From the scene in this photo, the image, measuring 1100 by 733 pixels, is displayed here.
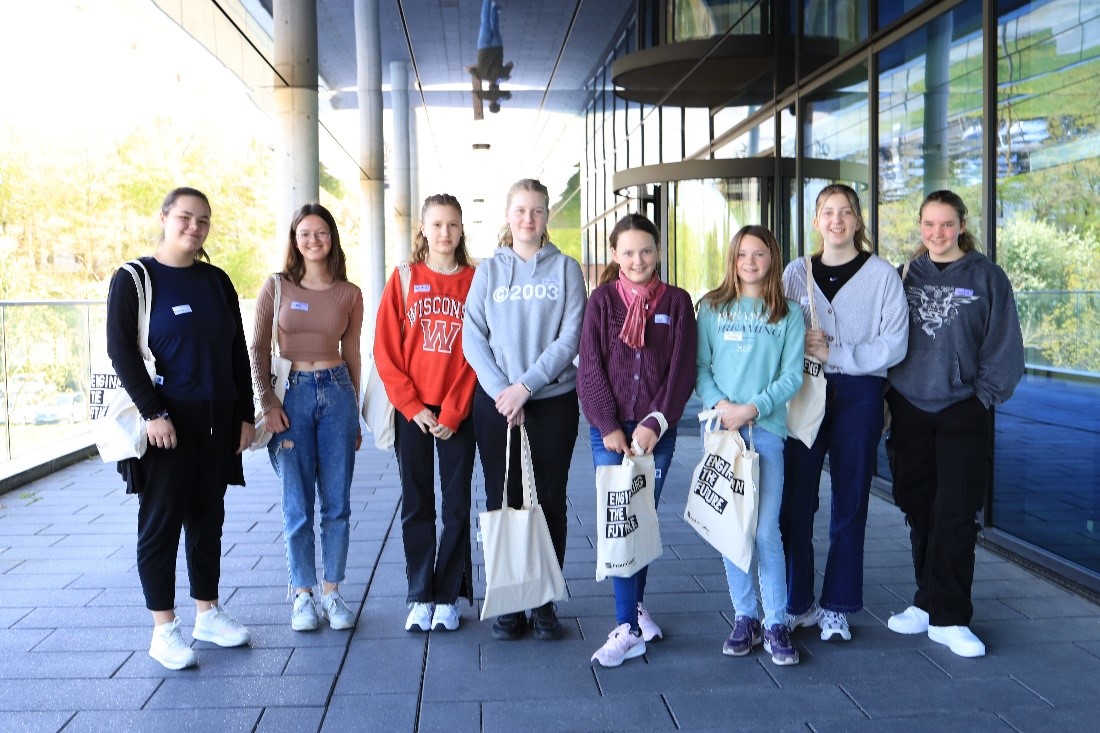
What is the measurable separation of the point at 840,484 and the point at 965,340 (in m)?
0.73

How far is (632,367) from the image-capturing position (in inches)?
147

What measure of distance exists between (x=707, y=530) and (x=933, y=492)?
99 cm

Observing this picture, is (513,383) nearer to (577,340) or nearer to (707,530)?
(577,340)

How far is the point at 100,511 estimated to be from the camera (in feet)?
21.4

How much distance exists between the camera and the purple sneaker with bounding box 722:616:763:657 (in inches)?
149

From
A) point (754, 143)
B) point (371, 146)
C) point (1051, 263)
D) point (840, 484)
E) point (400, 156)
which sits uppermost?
point (400, 156)

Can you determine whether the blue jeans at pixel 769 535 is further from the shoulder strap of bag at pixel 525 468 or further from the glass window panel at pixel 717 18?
the glass window panel at pixel 717 18

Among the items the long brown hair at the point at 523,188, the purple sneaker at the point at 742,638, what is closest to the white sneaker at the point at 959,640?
the purple sneaker at the point at 742,638

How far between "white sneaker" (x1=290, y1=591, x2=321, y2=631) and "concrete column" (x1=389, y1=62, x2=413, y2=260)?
17.9 meters

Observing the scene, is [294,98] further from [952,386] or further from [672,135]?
[952,386]

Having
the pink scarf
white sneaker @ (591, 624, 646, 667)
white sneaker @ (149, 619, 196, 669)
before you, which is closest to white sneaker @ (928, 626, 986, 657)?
white sneaker @ (591, 624, 646, 667)

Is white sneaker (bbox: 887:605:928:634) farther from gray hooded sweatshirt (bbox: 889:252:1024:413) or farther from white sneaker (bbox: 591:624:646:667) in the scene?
white sneaker (bbox: 591:624:646:667)

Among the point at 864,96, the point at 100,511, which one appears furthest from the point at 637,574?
the point at 864,96

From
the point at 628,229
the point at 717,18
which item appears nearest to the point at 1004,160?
the point at 628,229
